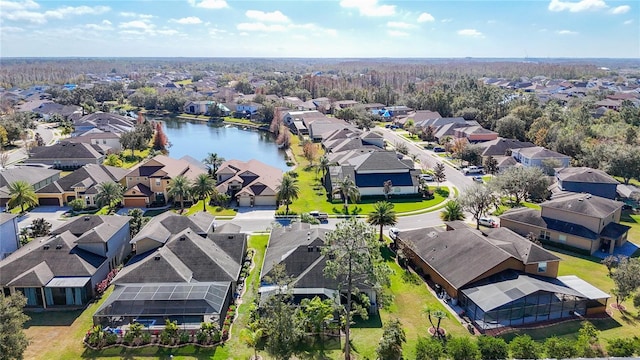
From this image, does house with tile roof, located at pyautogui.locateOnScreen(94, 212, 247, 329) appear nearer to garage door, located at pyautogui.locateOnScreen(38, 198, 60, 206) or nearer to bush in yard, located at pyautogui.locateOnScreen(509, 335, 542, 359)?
bush in yard, located at pyautogui.locateOnScreen(509, 335, 542, 359)

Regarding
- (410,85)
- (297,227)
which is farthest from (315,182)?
(410,85)

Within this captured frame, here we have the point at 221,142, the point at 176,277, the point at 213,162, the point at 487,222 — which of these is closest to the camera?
the point at 176,277

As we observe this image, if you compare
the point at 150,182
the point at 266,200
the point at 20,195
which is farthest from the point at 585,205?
the point at 20,195

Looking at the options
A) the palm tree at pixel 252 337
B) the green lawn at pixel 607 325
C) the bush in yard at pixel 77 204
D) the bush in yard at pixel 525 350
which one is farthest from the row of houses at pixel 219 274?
the bush in yard at pixel 77 204

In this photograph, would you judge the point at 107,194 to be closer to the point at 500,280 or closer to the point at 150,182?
the point at 150,182

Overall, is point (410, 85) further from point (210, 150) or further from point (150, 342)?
point (150, 342)

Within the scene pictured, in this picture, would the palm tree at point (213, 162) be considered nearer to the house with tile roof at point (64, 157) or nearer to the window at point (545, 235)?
the house with tile roof at point (64, 157)
